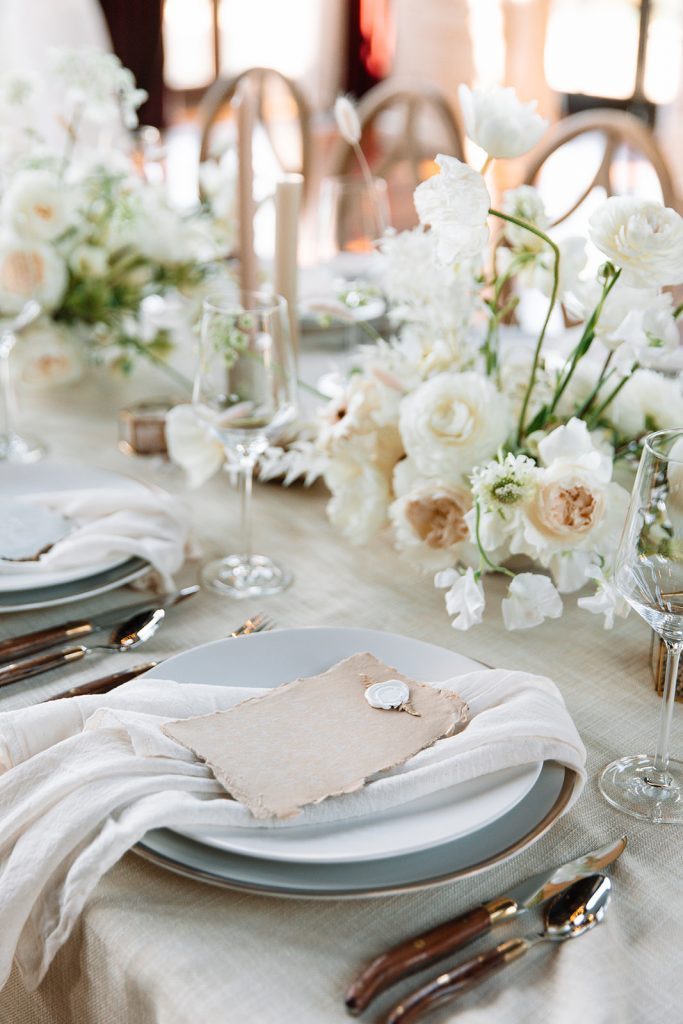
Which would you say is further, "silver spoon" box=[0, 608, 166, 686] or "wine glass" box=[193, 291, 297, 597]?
"wine glass" box=[193, 291, 297, 597]

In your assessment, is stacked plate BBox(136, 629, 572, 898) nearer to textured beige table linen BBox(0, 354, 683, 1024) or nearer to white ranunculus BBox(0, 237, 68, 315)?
textured beige table linen BBox(0, 354, 683, 1024)

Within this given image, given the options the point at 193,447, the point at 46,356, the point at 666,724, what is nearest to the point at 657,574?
the point at 666,724

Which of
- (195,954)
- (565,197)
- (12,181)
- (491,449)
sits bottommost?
(565,197)

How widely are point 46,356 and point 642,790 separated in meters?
1.00

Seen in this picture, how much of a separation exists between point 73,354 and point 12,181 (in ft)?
0.77

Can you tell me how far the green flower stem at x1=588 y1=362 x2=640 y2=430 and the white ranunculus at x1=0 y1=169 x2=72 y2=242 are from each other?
75 centimetres

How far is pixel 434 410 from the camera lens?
98cm

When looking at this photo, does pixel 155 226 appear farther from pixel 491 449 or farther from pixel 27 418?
pixel 491 449

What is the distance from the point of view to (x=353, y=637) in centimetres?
88

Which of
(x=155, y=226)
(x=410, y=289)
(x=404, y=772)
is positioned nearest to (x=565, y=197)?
(x=155, y=226)

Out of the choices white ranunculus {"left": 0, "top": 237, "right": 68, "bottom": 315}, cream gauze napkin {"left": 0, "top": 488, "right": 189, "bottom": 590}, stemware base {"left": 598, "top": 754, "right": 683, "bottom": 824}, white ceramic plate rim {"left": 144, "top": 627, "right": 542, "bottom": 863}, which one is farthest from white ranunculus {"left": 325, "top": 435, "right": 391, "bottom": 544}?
white ranunculus {"left": 0, "top": 237, "right": 68, "bottom": 315}

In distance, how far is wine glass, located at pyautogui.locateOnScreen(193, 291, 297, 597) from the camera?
982mm

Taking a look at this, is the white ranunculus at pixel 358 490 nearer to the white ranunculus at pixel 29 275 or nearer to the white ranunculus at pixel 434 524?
the white ranunculus at pixel 434 524

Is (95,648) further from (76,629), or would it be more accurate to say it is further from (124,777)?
(124,777)
